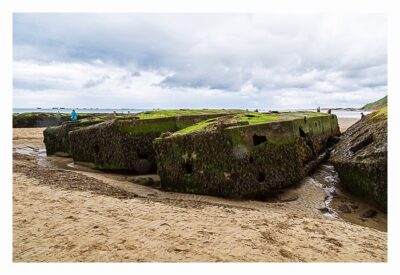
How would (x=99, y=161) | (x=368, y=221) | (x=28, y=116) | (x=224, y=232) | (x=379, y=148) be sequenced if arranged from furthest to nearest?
1. (x=28, y=116)
2. (x=99, y=161)
3. (x=379, y=148)
4. (x=368, y=221)
5. (x=224, y=232)

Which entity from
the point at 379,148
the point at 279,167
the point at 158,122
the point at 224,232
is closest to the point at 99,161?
the point at 158,122

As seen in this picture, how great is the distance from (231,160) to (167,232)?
3.67m

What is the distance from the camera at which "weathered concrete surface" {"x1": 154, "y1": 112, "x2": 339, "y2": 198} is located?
8359 mm

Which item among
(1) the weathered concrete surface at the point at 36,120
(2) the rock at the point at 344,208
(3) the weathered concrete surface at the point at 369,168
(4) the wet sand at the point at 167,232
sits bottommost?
(2) the rock at the point at 344,208

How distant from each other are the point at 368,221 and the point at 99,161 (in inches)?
386

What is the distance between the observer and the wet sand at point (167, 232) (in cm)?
439

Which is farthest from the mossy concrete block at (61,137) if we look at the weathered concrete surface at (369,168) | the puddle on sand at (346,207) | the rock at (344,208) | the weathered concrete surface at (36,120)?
the weathered concrete surface at (36,120)

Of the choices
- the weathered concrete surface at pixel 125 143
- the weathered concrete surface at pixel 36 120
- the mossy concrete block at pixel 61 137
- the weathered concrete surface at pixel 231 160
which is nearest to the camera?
the weathered concrete surface at pixel 231 160

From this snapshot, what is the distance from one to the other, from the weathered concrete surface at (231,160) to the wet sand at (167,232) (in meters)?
0.75

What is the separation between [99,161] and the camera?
→ 1229 cm

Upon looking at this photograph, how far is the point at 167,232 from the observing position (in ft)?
16.8

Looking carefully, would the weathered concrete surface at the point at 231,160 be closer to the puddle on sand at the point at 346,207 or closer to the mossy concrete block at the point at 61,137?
the puddle on sand at the point at 346,207

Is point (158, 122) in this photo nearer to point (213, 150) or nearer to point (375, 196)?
point (213, 150)

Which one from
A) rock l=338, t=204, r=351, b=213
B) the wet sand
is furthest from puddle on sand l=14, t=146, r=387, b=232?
the wet sand
